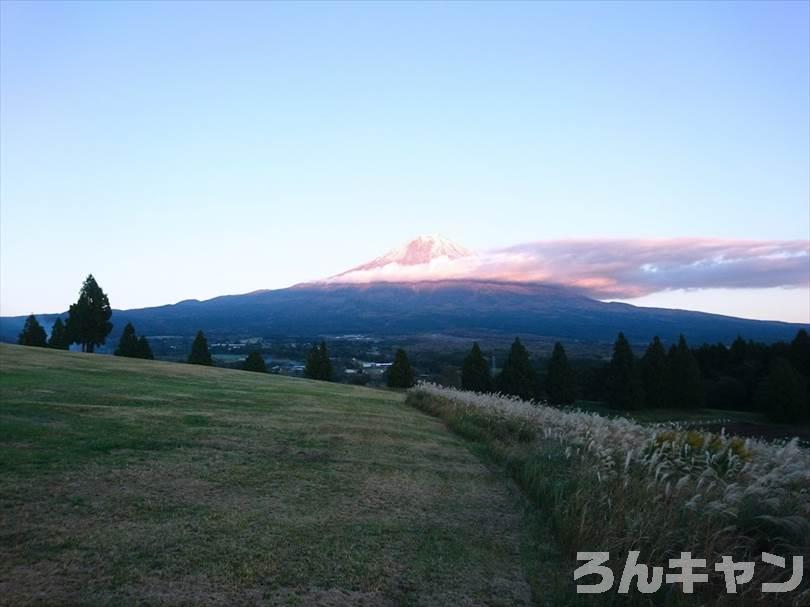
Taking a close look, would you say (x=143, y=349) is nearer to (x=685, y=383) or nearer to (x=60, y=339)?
(x=60, y=339)

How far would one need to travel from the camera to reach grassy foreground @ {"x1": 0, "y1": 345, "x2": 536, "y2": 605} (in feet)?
14.9

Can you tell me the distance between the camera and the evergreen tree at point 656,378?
50.0 metres

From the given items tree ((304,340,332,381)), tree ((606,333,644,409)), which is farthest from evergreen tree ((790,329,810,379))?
tree ((304,340,332,381))

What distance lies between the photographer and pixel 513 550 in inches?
235

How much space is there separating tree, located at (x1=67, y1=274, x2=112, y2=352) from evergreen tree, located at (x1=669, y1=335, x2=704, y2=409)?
4773 cm

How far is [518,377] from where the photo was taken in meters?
50.6

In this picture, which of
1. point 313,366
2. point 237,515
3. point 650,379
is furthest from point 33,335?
point 650,379

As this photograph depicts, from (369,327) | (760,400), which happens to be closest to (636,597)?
(760,400)

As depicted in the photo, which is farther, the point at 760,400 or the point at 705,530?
the point at 760,400

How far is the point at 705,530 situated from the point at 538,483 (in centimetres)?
298

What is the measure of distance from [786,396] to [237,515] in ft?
144

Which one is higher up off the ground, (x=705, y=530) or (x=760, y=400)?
(x=705, y=530)

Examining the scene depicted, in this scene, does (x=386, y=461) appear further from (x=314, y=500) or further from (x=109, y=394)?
(x=109, y=394)

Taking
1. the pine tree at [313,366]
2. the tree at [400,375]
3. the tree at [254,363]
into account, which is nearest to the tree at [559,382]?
the tree at [400,375]
